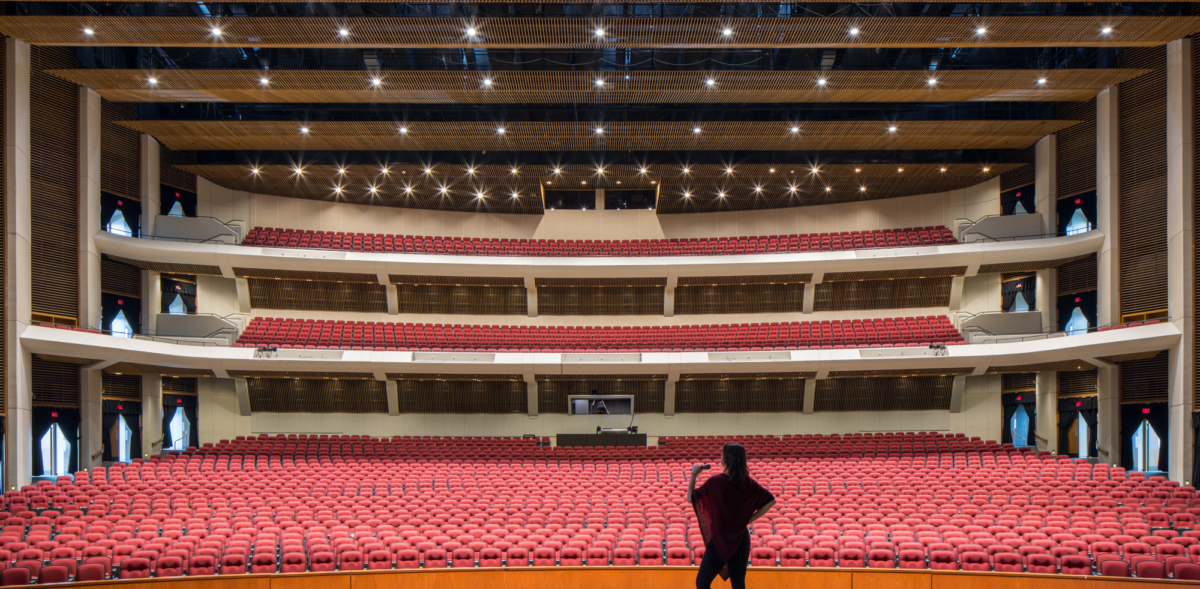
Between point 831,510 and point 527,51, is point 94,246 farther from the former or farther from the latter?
point 831,510

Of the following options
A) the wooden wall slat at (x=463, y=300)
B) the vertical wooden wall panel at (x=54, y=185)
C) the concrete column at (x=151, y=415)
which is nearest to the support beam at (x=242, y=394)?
the concrete column at (x=151, y=415)

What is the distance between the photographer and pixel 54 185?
15961 mm

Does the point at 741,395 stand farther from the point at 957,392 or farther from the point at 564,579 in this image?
the point at 564,579

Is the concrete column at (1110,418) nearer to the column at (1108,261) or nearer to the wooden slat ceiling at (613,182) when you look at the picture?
the column at (1108,261)

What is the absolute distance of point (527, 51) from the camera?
15125 mm

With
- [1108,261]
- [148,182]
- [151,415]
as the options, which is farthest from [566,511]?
[148,182]

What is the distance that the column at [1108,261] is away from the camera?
16.5 meters

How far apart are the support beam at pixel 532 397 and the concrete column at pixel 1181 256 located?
13232 millimetres

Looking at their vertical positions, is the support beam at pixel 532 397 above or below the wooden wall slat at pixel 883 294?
below

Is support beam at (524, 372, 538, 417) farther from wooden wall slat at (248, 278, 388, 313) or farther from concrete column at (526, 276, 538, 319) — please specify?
wooden wall slat at (248, 278, 388, 313)

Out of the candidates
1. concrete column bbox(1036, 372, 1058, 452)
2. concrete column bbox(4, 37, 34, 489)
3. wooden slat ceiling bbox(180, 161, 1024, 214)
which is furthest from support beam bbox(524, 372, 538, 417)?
concrete column bbox(1036, 372, 1058, 452)

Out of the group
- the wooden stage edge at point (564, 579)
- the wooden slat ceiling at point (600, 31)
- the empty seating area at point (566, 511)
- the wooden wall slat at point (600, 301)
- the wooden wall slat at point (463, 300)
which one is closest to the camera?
the wooden stage edge at point (564, 579)

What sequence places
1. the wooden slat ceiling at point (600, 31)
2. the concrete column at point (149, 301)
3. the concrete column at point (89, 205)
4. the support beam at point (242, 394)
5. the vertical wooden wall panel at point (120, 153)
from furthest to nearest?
the support beam at point (242, 394) → the concrete column at point (149, 301) → the vertical wooden wall panel at point (120, 153) → the concrete column at point (89, 205) → the wooden slat ceiling at point (600, 31)

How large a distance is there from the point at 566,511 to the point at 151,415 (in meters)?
12.6
